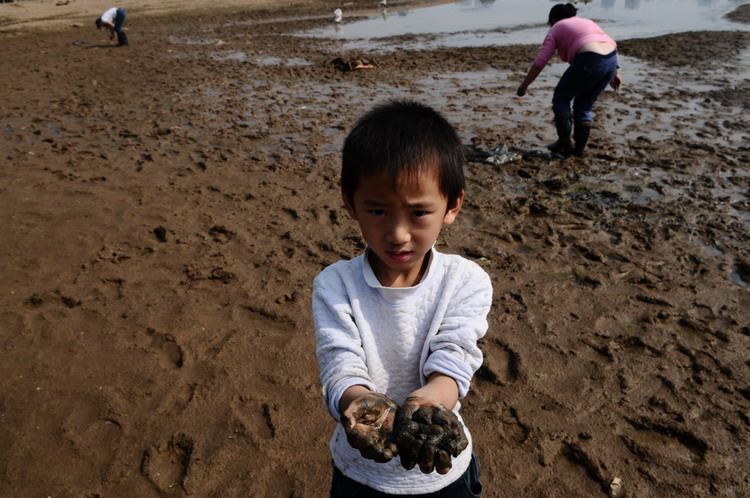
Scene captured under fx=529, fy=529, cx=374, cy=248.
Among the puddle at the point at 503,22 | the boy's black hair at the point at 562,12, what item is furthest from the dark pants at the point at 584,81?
the puddle at the point at 503,22

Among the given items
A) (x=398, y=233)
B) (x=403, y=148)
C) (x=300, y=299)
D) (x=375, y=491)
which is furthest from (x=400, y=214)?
(x=300, y=299)

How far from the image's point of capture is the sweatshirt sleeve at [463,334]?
138 centimetres

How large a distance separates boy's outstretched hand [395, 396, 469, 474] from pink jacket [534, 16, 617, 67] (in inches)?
225

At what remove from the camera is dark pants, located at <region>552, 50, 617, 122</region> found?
591 cm

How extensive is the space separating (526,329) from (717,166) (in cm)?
395

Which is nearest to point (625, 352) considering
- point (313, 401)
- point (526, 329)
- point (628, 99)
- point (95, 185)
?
point (526, 329)

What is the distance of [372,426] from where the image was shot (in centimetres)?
116

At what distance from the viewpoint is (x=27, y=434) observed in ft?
8.43

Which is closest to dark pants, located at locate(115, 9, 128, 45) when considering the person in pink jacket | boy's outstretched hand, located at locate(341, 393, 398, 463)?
the person in pink jacket

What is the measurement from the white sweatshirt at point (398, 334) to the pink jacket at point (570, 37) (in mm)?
5290

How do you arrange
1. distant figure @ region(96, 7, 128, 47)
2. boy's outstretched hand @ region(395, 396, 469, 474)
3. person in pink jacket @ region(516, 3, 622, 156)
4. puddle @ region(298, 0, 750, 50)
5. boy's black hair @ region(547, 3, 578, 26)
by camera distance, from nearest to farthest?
boy's outstretched hand @ region(395, 396, 469, 474) → person in pink jacket @ region(516, 3, 622, 156) → boy's black hair @ region(547, 3, 578, 26) → distant figure @ region(96, 7, 128, 47) → puddle @ region(298, 0, 750, 50)

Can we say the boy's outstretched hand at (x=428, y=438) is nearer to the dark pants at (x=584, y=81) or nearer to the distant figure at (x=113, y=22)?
the dark pants at (x=584, y=81)

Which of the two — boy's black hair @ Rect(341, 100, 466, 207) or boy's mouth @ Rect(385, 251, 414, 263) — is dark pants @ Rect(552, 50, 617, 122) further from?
boy's mouth @ Rect(385, 251, 414, 263)

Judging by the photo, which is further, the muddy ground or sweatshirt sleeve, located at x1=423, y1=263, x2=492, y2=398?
the muddy ground
